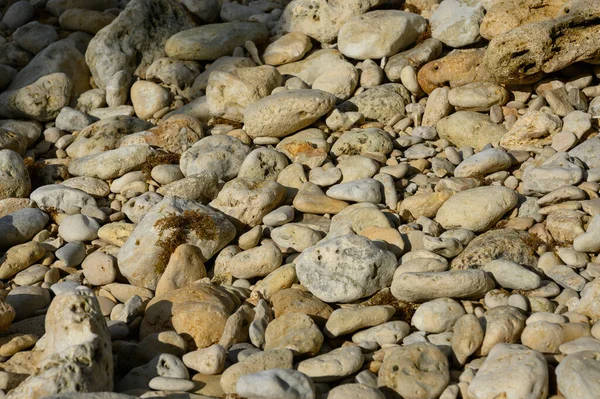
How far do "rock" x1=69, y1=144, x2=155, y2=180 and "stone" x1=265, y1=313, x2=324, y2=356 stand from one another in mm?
3874

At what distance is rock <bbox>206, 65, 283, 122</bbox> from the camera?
35.7 ft

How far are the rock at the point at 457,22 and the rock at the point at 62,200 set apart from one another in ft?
18.4

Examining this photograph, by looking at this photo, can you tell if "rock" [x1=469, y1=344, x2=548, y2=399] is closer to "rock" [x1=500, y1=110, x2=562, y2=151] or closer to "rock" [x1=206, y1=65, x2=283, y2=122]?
"rock" [x1=500, y1=110, x2=562, y2=151]

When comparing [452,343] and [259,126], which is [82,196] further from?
[452,343]

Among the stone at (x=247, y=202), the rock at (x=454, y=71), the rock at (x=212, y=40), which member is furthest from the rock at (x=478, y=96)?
the rock at (x=212, y=40)

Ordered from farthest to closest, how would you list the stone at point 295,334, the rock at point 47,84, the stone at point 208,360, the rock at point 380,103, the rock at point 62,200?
the rock at point 47,84 → the rock at point 380,103 → the rock at point 62,200 → the stone at point 295,334 → the stone at point 208,360

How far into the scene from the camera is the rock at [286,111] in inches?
397

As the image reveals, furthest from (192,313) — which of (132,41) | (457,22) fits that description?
(132,41)

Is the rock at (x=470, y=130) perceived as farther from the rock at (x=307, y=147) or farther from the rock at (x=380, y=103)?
the rock at (x=307, y=147)

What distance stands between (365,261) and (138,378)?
2447 mm

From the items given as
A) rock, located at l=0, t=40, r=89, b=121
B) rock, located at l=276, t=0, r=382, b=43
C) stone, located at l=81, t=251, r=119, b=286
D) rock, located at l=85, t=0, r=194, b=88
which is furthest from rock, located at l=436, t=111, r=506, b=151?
rock, located at l=0, t=40, r=89, b=121

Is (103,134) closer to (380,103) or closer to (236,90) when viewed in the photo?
(236,90)

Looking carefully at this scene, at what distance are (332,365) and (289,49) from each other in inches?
269

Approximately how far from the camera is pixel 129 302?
7418 mm
